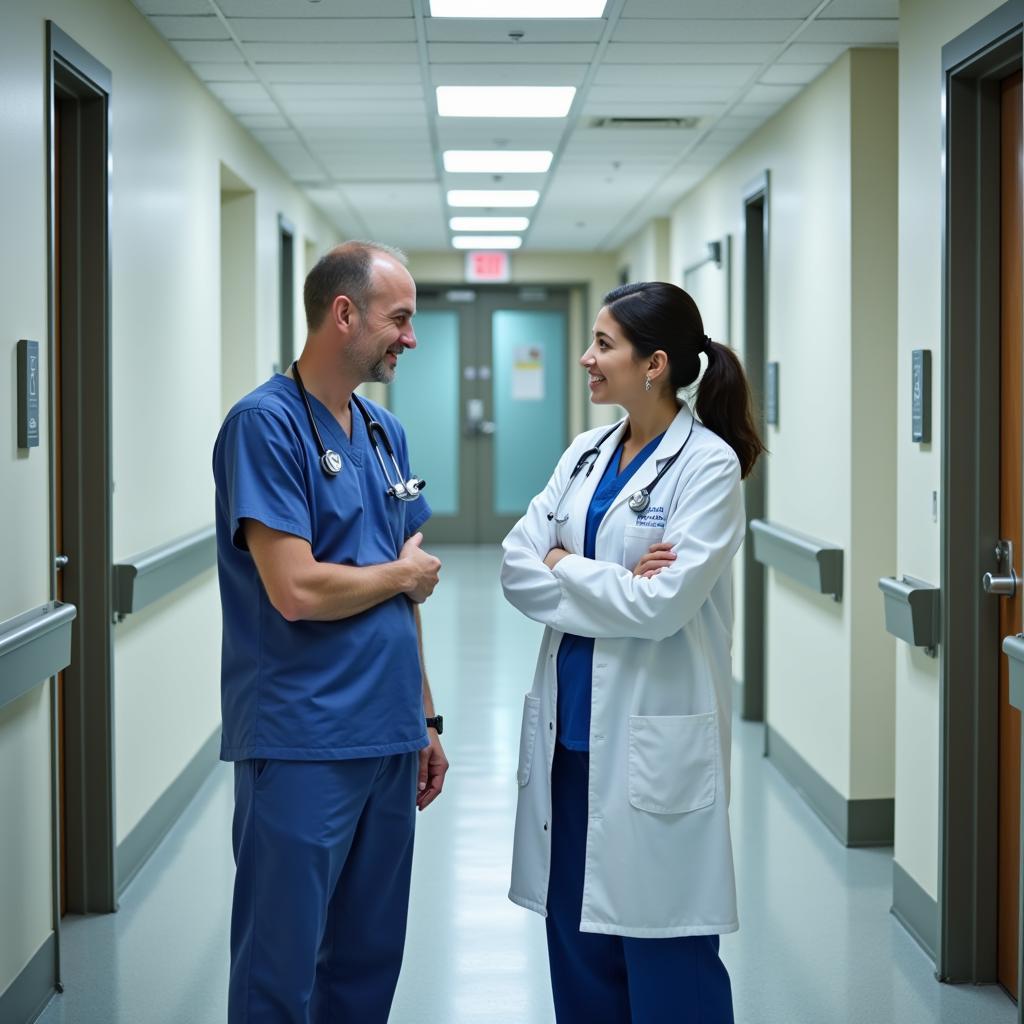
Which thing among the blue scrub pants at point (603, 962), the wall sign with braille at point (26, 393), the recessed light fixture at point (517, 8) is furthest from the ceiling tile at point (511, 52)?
the blue scrub pants at point (603, 962)

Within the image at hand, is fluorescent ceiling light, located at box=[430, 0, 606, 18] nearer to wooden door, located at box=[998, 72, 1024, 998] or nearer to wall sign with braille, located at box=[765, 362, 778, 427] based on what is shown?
wooden door, located at box=[998, 72, 1024, 998]

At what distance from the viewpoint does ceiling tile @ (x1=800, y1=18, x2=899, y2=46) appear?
4281 mm

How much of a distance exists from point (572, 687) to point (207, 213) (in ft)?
11.8

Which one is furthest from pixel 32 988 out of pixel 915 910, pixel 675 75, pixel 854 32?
pixel 675 75

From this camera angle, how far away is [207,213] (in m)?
5.40

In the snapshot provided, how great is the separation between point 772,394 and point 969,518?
2.45m

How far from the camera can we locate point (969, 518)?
11.2ft

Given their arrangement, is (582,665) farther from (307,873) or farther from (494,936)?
(494,936)

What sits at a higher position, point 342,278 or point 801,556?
point 342,278

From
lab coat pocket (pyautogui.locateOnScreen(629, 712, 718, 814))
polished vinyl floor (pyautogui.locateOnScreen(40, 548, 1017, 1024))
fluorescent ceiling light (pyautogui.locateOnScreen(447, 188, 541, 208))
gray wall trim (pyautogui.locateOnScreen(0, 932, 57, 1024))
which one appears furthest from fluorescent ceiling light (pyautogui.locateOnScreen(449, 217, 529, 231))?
lab coat pocket (pyautogui.locateOnScreen(629, 712, 718, 814))

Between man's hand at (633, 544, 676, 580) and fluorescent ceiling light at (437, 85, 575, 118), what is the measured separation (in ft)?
11.4

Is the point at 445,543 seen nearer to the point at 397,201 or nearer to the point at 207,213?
the point at 397,201

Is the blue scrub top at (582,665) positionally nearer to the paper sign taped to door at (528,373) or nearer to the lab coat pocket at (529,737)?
the lab coat pocket at (529,737)

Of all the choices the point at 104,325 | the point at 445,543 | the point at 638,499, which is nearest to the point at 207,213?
the point at 104,325
